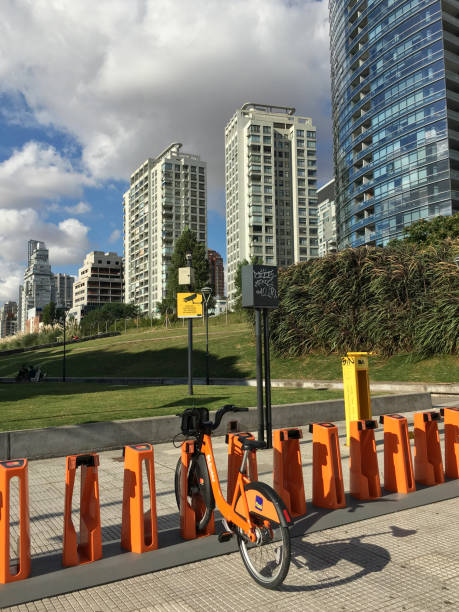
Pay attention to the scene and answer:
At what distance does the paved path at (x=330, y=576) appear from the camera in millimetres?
3248

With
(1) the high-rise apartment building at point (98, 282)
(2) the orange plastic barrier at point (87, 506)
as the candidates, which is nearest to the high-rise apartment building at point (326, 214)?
(1) the high-rise apartment building at point (98, 282)

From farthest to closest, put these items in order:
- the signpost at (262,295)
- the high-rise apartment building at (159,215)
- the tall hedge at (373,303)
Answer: the high-rise apartment building at (159,215) → the tall hedge at (373,303) → the signpost at (262,295)

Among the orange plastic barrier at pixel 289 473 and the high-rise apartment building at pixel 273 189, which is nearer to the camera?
the orange plastic barrier at pixel 289 473

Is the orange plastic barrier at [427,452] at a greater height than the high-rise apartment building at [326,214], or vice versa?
the high-rise apartment building at [326,214]

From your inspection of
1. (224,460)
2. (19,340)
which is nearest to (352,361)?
(224,460)

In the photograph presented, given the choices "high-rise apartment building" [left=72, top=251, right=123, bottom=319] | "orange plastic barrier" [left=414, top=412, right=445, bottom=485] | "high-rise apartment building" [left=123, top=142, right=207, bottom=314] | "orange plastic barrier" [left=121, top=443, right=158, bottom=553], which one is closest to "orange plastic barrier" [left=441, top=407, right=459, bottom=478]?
"orange plastic barrier" [left=414, top=412, right=445, bottom=485]

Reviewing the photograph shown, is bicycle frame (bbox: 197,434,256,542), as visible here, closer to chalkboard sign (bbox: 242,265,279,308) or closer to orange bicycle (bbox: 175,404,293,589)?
orange bicycle (bbox: 175,404,293,589)

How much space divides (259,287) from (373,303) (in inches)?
672

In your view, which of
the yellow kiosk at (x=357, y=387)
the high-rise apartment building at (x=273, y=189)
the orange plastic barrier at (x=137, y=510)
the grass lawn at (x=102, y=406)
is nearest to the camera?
the orange plastic barrier at (x=137, y=510)

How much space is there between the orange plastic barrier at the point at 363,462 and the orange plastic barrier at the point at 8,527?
345 cm

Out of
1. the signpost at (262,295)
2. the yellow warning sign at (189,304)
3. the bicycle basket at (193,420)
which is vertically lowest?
the bicycle basket at (193,420)

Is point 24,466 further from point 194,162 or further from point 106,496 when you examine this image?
point 194,162

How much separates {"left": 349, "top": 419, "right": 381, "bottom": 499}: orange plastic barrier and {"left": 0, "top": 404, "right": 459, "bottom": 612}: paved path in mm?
482

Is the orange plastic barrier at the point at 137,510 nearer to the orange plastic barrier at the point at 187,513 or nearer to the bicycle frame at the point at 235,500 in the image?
the orange plastic barrier at the point at 187,513
